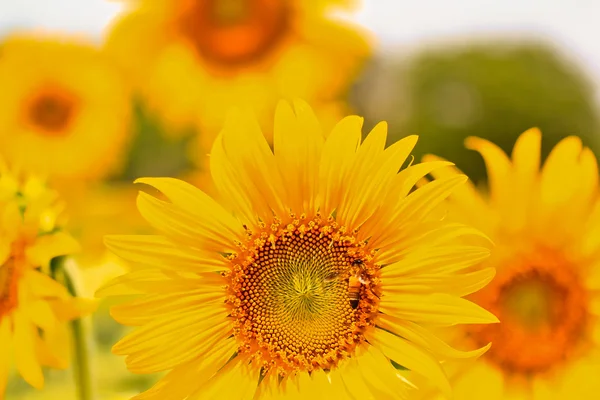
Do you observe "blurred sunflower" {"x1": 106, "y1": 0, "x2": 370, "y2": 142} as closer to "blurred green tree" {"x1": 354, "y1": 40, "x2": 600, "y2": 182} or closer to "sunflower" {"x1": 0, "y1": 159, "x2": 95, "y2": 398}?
"blurred green tree" {"x1": 354, "y1": 40, "x2": 600, "y2": 182}

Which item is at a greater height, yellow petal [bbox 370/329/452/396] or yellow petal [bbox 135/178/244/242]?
yellow petal [bbox 135/178/244/242]

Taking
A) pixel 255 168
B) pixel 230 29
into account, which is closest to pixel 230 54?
pixel 230 29

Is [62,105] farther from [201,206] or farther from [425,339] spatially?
[425,339]

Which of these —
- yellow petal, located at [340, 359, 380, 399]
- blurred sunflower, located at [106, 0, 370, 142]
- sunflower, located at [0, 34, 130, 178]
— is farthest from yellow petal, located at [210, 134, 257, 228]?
sunflower, located at [0, 34, 130, 178]

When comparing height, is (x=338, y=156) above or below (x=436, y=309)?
above

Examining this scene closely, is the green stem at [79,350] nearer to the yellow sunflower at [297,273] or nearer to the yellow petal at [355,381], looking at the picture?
the yellow sunflower at [297,273]

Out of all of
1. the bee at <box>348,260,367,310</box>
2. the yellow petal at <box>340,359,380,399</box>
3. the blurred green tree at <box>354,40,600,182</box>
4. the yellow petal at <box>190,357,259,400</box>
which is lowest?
the yellow petal at <box>340,359,380,399</box>

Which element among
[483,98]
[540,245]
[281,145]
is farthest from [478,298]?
[483,98]
